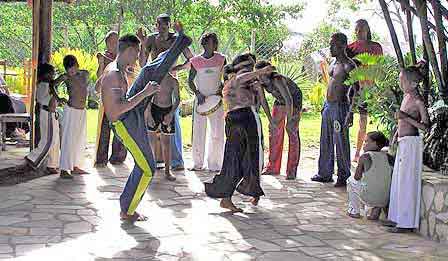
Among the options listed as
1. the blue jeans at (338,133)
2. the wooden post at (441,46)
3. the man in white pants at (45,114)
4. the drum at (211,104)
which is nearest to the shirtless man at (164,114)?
the drum at (211,104)

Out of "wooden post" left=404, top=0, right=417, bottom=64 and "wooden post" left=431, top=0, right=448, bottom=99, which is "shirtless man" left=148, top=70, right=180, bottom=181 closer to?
"wooden post" left=404, top=0, right=417, bottom=64

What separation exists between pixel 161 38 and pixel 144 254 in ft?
13.3

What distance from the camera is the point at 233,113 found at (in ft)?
20.6

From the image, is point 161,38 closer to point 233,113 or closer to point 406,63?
point 233,113

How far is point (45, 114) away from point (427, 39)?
4.48 metres

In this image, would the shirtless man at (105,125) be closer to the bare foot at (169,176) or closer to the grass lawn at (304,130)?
the bare foot at (169,176)

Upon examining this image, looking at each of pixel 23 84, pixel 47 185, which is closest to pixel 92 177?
pixel 47 185

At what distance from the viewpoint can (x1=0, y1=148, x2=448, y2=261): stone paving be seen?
4957mm

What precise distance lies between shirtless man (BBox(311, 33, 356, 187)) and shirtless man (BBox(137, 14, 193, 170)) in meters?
1.88

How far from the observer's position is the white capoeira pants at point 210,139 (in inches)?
333

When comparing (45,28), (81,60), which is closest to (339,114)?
Answer: (45,28)

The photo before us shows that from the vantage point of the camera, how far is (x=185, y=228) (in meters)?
5.68

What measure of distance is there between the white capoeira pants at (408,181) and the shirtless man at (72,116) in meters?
3.89

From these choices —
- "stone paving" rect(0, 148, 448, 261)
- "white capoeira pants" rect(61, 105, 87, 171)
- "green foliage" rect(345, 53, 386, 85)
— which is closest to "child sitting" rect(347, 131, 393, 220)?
"stone paving" rect(0, 148, 448, 261)
